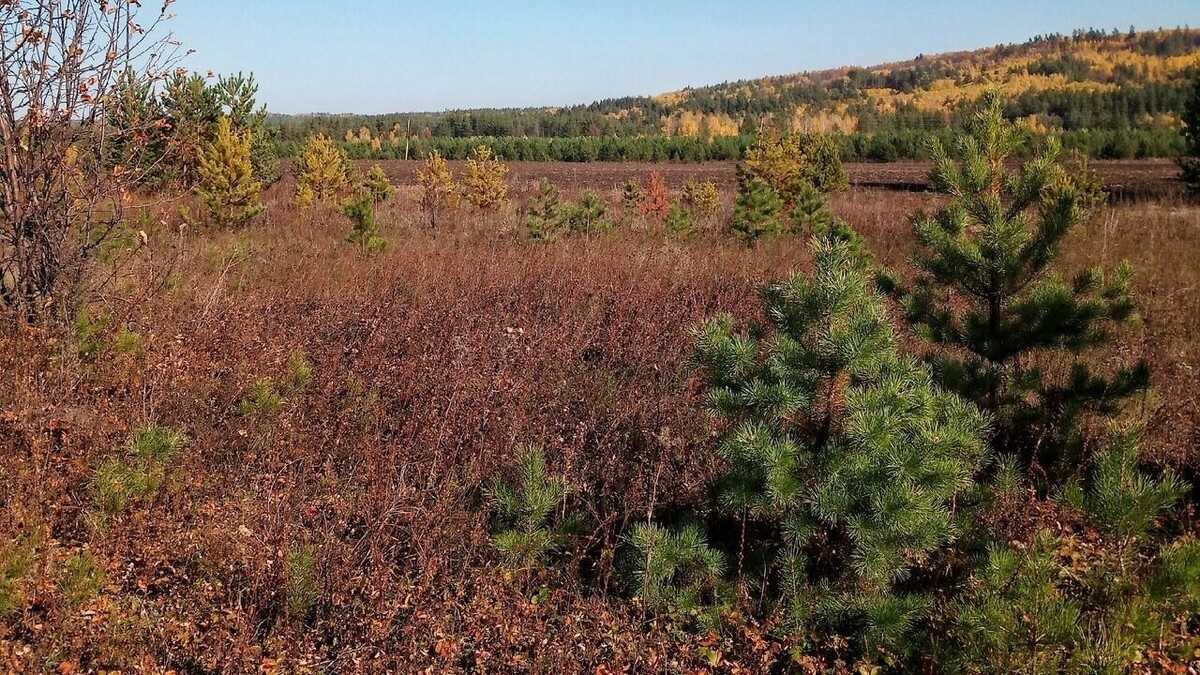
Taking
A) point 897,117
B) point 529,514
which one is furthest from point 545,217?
point 897,117

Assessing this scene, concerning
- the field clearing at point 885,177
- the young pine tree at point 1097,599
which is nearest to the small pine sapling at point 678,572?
the young pine tree at point 1097,599

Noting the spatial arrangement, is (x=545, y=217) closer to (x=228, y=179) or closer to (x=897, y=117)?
(x=228, y=179)

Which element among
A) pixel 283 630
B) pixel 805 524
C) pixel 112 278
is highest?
pixel 112 278

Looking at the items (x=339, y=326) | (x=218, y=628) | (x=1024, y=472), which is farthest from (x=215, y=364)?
(x=1024, y=472)

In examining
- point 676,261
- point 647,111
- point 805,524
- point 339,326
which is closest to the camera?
point 805,524

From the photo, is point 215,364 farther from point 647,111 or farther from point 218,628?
point 647,111
